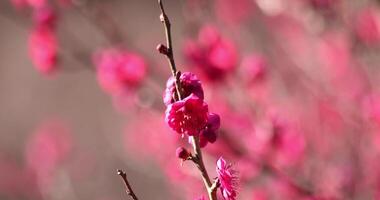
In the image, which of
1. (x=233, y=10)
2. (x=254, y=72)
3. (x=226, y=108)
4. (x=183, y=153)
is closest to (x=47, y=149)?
(x=233, y=10)

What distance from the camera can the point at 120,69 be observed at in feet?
12.5

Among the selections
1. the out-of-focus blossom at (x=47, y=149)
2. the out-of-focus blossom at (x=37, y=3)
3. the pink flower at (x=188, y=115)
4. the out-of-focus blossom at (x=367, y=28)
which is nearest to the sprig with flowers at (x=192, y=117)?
the pink flower at (x=188, y=115)

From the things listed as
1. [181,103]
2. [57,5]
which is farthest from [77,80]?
[181,103]

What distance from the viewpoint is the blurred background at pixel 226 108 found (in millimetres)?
3537

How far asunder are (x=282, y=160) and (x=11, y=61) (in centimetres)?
697

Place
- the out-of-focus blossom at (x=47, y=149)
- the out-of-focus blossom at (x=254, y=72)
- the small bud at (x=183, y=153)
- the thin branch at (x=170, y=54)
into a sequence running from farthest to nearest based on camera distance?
the out-of-focus blossom at (x=47, y=149), the out-of-focus blossom at (x=254, y=72), the small bud at (x=183, y=153), the thin branch at (x=170, y=54)

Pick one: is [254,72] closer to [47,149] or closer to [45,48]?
[45,48]

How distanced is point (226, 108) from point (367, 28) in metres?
1.07

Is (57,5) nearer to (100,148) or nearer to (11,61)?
(100,148)

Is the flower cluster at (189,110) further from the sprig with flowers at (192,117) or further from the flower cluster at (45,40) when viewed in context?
the flower cluster at (45,40)

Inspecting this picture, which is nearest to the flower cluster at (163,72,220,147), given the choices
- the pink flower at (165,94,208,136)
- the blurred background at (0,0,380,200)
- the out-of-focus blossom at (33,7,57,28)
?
the pink flower at (165,94,208,136)

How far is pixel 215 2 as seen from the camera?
7.08 meters

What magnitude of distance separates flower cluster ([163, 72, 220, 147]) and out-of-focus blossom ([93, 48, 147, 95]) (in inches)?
90.4

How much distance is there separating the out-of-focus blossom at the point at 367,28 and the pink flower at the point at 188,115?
2600 millimetres
